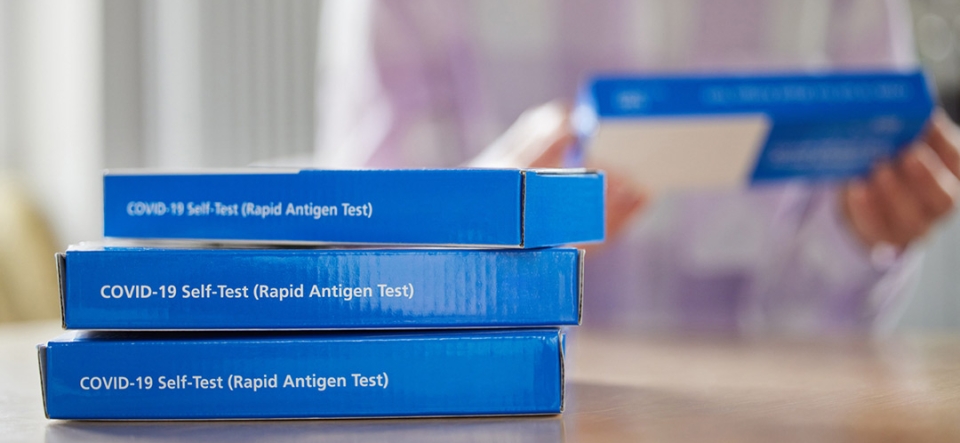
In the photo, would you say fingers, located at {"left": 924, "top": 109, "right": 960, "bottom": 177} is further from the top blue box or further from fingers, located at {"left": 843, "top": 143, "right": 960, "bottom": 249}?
the top blue box

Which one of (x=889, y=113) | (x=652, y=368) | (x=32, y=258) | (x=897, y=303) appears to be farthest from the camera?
(x=32, y=258)

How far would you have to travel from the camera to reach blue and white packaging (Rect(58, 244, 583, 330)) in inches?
17.0

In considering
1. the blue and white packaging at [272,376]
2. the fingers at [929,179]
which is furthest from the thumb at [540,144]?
the blue and white packaging at [272,376]

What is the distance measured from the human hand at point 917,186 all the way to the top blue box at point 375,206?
1.84 feet

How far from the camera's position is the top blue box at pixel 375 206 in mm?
433

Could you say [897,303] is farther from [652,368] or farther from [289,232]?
[289,232]

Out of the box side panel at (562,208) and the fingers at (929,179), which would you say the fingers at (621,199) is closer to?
the fingers at (929,179)

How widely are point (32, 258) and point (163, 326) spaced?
47.4 inches

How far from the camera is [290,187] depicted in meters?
0.45

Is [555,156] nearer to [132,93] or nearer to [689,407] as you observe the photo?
[689,407]

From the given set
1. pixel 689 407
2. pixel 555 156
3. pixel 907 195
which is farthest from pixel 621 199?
pixel 689 407

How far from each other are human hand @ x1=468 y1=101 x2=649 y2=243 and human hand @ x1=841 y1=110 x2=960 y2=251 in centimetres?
24

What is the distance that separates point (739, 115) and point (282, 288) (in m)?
0.46

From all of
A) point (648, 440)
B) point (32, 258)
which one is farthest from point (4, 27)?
point (648, 440)
